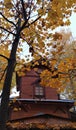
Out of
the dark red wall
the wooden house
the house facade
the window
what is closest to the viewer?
the wooden house

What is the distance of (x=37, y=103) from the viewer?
25406 millimetres

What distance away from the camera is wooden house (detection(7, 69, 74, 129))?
24.7 metres

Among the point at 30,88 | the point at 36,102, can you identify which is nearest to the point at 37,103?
the point at 36,102

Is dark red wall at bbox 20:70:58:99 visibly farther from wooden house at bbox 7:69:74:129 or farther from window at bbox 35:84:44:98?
window at bbox 35:84:44:98

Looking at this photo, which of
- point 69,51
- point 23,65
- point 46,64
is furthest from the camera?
point 69,51

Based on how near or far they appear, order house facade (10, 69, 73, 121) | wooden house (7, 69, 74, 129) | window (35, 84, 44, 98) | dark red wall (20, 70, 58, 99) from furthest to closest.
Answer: window (35, 84, 44, 98), dark red wall (20, 70, 58, 99), house facade (10, 69, 73, 121), wooden house (7, 69, 74, 129)

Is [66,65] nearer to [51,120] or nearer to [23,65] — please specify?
[23,65]

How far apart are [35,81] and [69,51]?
376 inches

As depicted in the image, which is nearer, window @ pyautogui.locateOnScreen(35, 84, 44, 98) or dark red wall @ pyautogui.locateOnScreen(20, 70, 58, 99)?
dark red wall @ pyautogui.locateOnScreen(20, 70, 58, 99)

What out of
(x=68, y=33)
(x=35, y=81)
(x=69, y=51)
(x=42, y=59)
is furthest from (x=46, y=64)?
(x=68, y=33)

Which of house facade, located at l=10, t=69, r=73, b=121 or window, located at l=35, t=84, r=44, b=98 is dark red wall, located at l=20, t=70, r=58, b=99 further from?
window, located at l=35, t=84, r=44, b=98

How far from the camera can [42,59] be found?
11453 millimetres

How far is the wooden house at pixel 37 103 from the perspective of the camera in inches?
973

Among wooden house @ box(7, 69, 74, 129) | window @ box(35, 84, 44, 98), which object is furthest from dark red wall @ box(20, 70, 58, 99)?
window @ box(35, 84, 44, 98)
